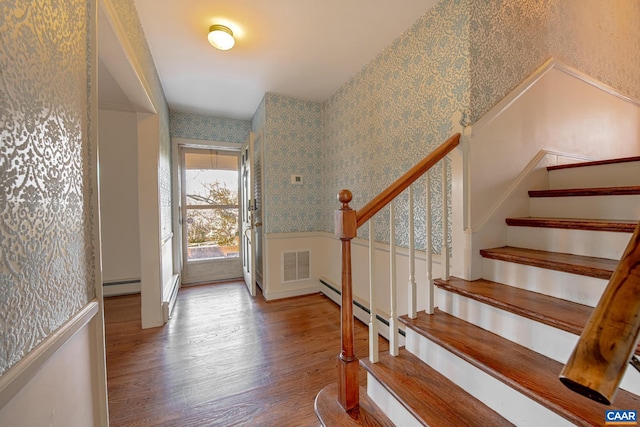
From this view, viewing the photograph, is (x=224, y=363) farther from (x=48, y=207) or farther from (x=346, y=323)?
(x=48, y=207)

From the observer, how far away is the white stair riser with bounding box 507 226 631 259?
1229 millimetres

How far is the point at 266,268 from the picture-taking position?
308 cm

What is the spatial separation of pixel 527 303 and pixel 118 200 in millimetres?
4211

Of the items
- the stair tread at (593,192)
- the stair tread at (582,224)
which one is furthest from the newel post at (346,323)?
the stair tread at (593,192)

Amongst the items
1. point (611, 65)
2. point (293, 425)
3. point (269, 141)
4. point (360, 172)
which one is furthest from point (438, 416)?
point (611, 65)

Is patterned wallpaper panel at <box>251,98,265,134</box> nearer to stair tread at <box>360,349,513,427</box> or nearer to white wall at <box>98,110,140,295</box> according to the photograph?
white wall at <box>98,110,140,295</box>

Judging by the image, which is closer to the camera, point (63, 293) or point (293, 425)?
point (63, 293)

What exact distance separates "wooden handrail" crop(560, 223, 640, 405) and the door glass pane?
13.3 ft

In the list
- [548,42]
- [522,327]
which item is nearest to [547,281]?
[522,327]

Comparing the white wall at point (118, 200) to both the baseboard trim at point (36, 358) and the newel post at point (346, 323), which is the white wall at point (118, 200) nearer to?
the baseboard trim at point (36, 358)

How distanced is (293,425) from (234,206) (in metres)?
3.20

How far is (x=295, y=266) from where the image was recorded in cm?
319

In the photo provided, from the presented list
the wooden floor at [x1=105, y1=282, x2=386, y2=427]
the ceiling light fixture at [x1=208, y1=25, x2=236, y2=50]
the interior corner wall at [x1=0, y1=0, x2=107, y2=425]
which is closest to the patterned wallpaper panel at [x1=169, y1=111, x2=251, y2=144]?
the ceiling light fixture at [x1=208, y1=25, x2=236, y2=50]

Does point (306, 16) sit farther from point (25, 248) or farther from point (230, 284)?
point (230, 284)
